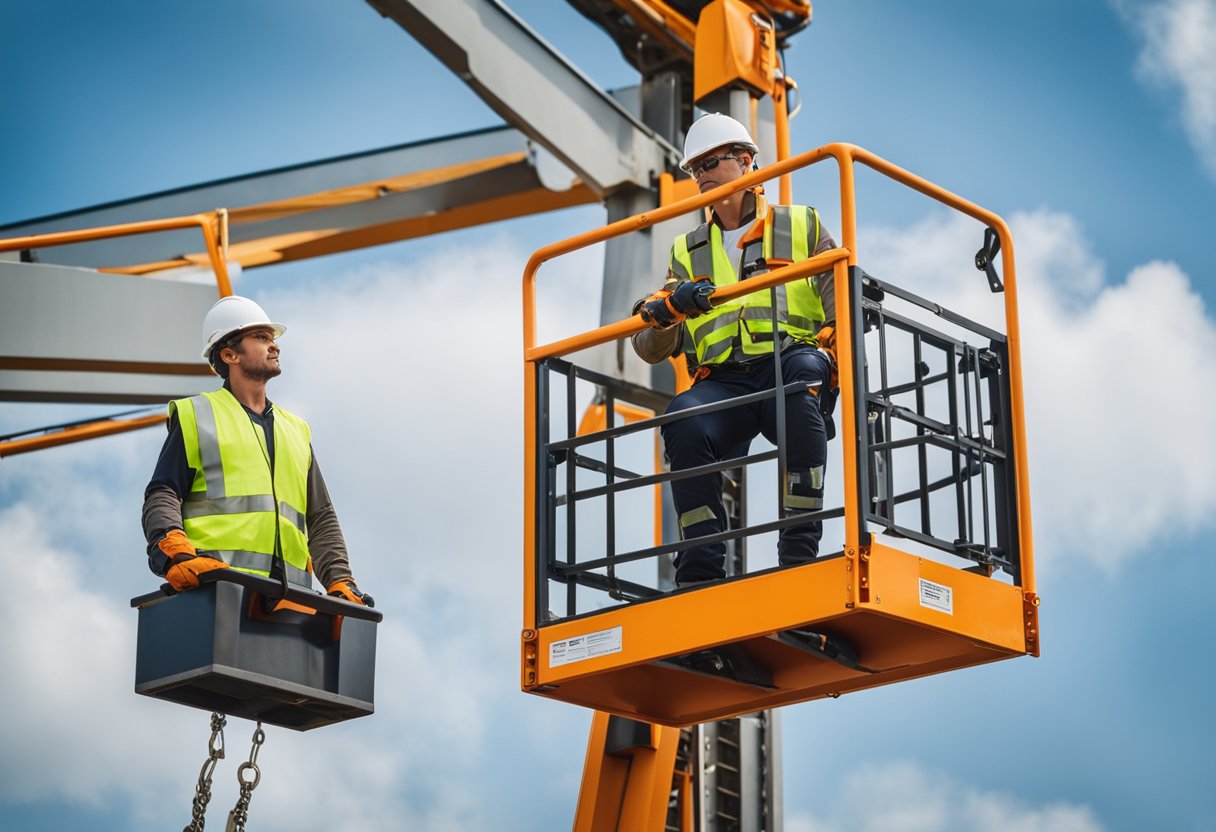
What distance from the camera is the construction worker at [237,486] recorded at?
732 cm

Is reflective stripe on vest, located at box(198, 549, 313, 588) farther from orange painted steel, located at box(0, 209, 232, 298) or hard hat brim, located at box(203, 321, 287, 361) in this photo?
orange painted steel, located at box(0, 209, 232, 298)

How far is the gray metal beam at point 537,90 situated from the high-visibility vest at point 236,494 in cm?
411

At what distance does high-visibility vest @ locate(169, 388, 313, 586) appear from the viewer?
748 cm

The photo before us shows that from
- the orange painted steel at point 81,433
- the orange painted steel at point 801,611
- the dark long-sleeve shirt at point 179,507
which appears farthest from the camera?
the orange painted steel at point 81,433

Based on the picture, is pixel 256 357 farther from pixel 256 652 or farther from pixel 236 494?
pixel 256 652

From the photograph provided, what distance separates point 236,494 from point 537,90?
16.9 ft

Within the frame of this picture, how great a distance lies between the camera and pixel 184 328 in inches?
482

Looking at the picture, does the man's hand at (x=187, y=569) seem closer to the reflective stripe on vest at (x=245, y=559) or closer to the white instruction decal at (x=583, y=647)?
the reflective stripe on vest at (x=245, y=559)

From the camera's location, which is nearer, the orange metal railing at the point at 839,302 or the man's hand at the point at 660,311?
the orange metal railing at the point at 839,302

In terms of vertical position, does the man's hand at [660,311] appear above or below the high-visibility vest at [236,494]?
above

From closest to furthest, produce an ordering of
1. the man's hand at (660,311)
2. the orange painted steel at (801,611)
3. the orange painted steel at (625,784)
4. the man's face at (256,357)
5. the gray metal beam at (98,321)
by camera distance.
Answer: the orange painted steel at (801,611) < the man's hand at (660,311) < the man's face at (256,357) < the orange painted steel at (625,784) < the gray metal beam at (98,321)

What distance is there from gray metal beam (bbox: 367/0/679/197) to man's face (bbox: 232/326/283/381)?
360 cm

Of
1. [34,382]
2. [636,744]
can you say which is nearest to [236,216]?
[34,382]

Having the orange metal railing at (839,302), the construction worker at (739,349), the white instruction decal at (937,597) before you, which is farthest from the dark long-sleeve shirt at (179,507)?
the white instruction decal at (937,597)
